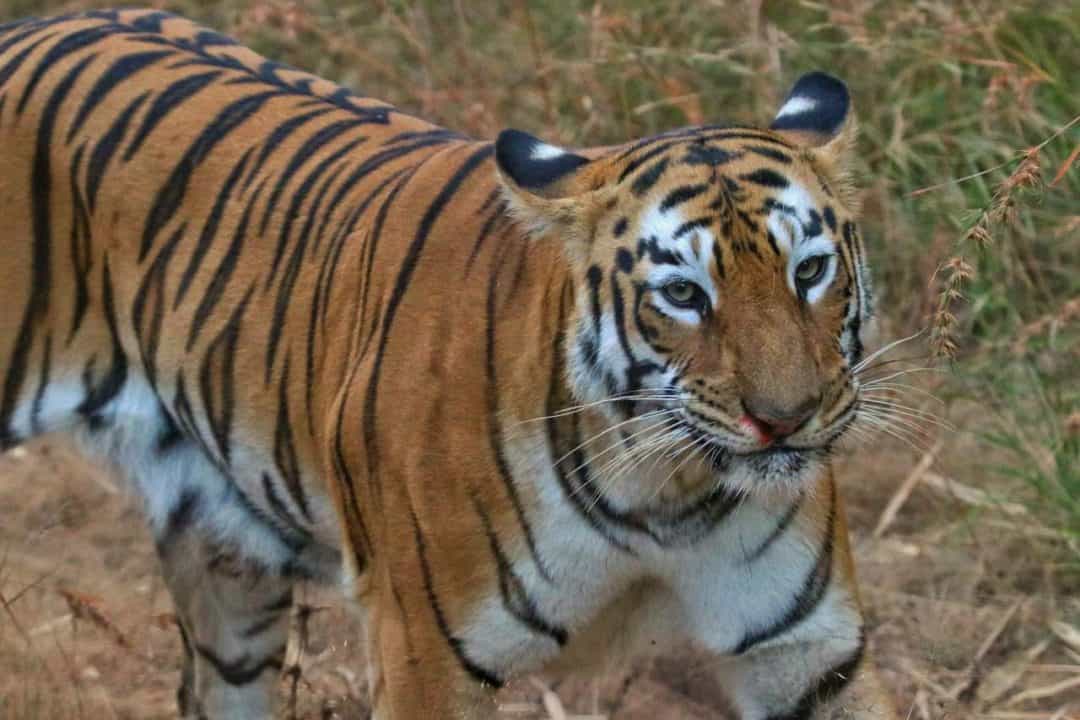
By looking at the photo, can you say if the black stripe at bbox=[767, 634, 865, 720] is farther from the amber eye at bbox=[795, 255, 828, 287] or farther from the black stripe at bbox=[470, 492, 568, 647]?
the amber eye at bbox=[795, 255, 828, 287]

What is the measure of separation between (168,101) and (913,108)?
1991mm

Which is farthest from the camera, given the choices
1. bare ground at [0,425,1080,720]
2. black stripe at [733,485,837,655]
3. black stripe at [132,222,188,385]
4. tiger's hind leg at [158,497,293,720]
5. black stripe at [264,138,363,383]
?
bare ground at [0,425,1080,720]

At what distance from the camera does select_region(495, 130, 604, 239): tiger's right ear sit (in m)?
2.34

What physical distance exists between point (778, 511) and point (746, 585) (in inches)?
4.1

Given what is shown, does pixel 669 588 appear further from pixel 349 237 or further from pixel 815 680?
pixel 349 237

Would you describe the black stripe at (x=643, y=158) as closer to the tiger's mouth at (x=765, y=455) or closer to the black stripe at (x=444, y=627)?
the tiger's mouth at (x=765, y=455)

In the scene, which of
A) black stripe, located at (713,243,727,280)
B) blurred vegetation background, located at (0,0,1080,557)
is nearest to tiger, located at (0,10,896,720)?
black stripe, located at (713,243,727,280)

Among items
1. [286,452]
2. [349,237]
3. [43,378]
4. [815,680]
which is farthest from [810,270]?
[43,378]

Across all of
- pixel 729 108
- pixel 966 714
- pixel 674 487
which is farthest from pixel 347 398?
pixel 729 108

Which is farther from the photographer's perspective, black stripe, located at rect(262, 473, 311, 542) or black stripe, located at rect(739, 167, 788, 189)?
black stripe, located at rect(262, 473, 311, 542)

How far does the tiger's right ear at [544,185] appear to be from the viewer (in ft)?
7.69

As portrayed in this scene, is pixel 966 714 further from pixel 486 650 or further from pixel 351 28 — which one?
pixel 351 28

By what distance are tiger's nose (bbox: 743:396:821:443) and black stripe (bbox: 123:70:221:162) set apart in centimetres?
135

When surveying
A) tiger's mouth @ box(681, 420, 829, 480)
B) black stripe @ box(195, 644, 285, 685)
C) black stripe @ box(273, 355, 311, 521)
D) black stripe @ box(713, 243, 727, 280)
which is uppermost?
black stripe @ box(713, 243, 727, 280)
